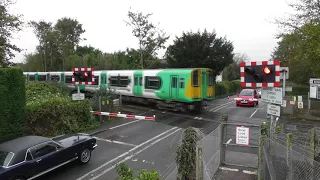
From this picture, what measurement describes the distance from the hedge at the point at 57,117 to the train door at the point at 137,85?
6937 millimetres

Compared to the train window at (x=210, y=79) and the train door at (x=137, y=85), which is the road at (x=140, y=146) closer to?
the train window at (x=210, y=79)

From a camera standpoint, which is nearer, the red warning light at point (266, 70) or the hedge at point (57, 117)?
the red warning light at point (266, 70)

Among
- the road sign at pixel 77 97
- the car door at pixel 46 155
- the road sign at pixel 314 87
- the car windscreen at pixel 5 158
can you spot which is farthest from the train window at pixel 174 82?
the car windscreen at pixel 5 158

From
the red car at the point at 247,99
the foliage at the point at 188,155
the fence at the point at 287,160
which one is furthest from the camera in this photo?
the red car at the point at 247,99

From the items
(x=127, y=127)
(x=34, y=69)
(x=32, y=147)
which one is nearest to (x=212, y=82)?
(x=127, y=127)

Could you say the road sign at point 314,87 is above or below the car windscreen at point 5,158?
above

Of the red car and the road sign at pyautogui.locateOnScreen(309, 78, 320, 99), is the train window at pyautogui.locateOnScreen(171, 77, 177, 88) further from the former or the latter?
the road sign at pyautogui.locateOnScreen(309, 78, 320, 99)

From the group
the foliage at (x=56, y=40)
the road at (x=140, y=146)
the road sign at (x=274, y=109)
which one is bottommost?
the road at (x=140, y=146)

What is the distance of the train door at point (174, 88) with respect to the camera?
17.6m

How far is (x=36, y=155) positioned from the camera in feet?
23.4

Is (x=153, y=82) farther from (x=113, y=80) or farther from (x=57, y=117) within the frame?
(x=57, y=117)

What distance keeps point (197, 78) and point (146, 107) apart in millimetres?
5586

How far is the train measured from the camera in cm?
1722

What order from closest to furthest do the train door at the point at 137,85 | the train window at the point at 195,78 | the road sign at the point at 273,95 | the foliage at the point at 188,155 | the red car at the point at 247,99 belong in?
1. the foliage at the point at 188,155
2. the road sign at the point at 273,95
3. the train window at the point at 195,78
4. the train door at the point at 137,85
5. the red car at the point at 247,99
